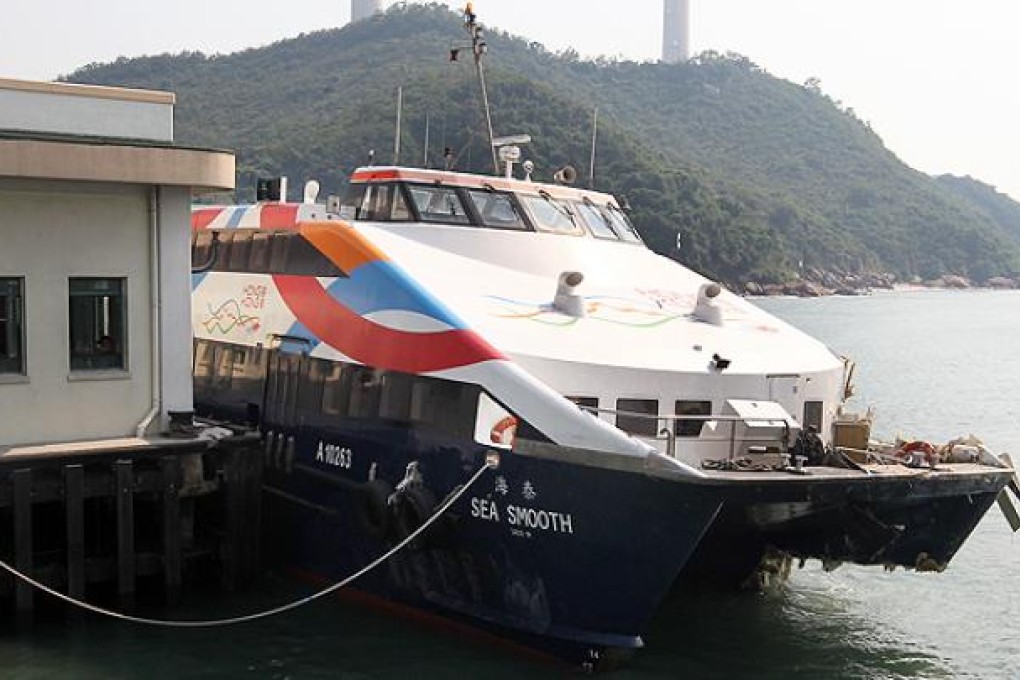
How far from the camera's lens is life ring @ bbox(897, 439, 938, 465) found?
475 inches

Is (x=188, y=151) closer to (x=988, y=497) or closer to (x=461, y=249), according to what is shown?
(x=461, y=249)

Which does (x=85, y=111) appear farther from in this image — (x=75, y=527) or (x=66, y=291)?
(x=75, y=527)

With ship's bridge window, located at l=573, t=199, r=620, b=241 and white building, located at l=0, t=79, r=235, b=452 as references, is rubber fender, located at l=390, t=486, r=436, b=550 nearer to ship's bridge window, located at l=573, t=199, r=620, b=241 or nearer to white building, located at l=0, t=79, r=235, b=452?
white building, located at l=0, t=79, r=235, b=452

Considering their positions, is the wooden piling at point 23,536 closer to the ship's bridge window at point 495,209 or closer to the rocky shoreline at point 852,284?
the ship's bridge window at point 495,209

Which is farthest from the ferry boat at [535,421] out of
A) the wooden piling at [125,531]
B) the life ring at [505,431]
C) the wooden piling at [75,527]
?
the wooden piling at [75,527]

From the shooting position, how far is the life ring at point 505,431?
1125cm

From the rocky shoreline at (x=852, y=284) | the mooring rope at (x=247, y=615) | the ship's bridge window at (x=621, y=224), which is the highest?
the ship's bridge window at (x=621, y=224)

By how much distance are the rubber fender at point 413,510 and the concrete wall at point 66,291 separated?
3.14 meters

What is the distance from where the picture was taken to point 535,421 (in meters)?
11.0

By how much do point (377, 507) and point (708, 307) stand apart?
3819 millimetres

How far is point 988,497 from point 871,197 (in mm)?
149975

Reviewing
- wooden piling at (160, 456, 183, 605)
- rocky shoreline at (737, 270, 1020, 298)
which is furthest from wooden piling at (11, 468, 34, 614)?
rocky shoreline at (737, 270, 1020, 298)

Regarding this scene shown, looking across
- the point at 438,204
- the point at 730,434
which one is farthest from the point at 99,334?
the point at 730,434

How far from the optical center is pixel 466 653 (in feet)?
39.2
